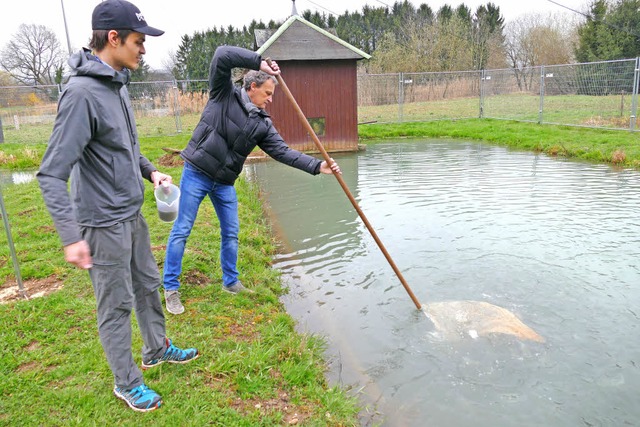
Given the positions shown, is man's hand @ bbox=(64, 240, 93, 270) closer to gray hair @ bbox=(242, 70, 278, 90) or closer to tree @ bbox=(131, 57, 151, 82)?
gray hair @ bbox=(242, 70, 278, 90)

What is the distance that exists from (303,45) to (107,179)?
11.2 m

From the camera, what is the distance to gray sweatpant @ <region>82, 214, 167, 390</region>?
2.38m

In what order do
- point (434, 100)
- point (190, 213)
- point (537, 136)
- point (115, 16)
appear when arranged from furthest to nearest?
1. point (434, 100)
2. point (537, 136)
3. point (190, 213)
4. point (115, 16)

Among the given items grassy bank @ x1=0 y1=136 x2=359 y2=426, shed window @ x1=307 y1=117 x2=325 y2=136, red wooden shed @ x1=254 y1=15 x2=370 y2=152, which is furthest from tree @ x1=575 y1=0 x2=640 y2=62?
grassy bank @ x1=0 y1=136 x2=359 y2=426

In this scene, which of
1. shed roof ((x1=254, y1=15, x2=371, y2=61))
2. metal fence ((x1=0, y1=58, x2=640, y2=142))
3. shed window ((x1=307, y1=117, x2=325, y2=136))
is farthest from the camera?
metal fence ((x1=0, y1=58, x2=640, y2=142))

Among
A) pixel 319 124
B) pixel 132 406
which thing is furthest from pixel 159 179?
pixel 319 124

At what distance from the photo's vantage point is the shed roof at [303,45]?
12453 millimetres

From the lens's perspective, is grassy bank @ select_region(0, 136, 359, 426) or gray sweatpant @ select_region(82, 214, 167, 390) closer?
gray sweatpant @ select_region(82, 214, 167, 390)

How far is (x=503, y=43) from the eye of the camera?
132 feet

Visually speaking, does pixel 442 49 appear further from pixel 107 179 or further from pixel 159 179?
pixel 107 179

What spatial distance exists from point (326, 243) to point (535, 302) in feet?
8.49

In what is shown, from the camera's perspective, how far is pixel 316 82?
42.7 ft

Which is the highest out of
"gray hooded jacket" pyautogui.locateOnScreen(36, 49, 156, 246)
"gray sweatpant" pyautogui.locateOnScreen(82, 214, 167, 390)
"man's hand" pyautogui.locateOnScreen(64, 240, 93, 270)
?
"gray hooded jacket" pyautogui.locateOnScreen(36, 49, 156, 246)

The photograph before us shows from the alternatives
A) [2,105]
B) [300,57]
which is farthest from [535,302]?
[2,105]
